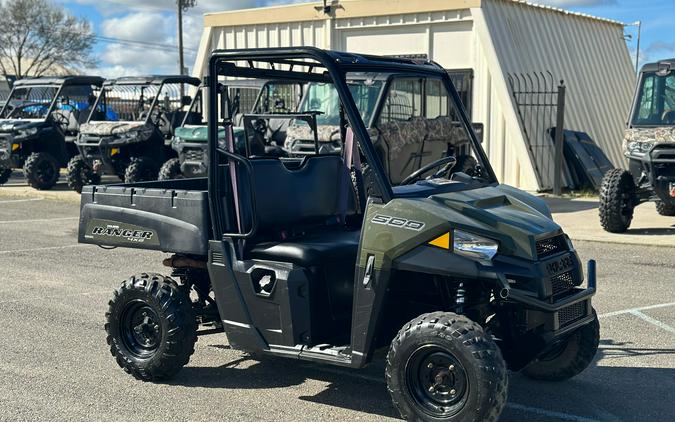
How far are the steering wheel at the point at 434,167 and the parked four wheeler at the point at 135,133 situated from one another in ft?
38.0

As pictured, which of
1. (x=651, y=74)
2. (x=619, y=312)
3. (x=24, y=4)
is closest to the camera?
(x=619, y=312)

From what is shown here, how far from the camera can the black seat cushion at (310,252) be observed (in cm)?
512

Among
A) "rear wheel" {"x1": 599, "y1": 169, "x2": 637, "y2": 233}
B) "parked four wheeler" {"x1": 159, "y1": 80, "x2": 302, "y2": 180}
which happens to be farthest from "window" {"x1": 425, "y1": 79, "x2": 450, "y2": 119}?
"parked four wheeler" {"x1": 159, "y1": 80, "x2": 302, "y2": 180}

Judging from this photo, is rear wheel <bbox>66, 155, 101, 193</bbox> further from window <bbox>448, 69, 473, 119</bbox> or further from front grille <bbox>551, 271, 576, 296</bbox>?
front grille <bbox>551, 271, 576, 296</bbox>

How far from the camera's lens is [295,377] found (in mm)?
5773

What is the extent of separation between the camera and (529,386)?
18.2 ft

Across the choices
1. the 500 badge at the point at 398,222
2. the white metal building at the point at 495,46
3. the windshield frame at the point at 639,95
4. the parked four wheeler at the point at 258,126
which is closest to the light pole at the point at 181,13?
the white metal building at the point at 495,46

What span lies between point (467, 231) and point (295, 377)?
1.80m

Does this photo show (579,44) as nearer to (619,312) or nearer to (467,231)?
(619,312)

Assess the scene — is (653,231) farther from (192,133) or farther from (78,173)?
(78,173)

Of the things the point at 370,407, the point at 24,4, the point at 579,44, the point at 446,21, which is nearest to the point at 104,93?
the point at 446,21

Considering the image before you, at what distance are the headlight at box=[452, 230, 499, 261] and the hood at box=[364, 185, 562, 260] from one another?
0.09 feet

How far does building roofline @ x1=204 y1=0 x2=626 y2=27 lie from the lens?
58.9 ft

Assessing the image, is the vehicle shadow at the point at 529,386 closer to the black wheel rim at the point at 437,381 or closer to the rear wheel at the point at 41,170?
the black wheel rim at the point at 437,381
